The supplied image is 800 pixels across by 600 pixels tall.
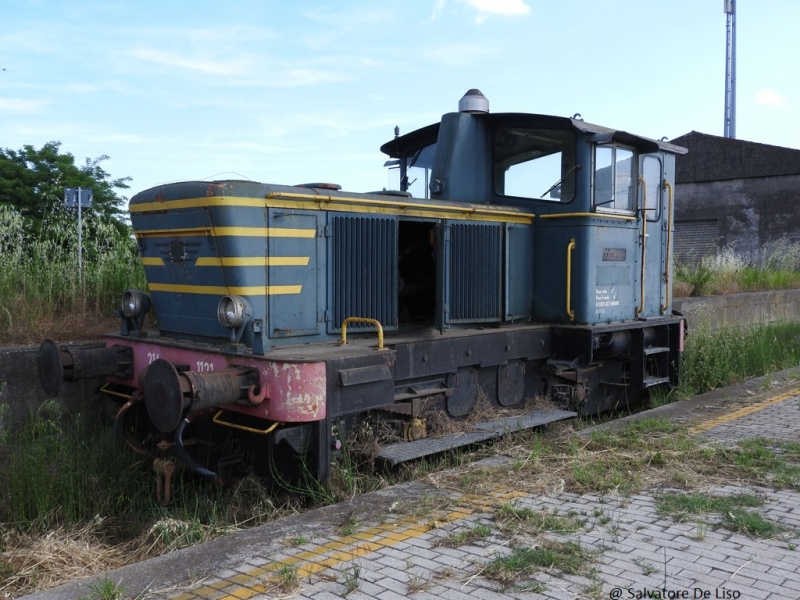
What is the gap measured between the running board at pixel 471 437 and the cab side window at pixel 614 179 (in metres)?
2.02

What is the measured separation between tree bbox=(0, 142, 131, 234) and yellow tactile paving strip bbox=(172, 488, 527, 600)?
33.2 ft

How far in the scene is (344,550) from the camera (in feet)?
11.4

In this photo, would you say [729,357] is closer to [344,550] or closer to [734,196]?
[344,550]

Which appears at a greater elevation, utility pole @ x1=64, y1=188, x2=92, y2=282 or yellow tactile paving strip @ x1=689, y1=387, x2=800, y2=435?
utility pole @ x1=64, y1=188, x2=92, y2=282

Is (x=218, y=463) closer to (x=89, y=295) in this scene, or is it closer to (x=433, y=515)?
(x=433, y=515)

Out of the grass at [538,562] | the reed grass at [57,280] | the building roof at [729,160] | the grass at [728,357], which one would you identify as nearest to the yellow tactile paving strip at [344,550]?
the grass at [538,562]

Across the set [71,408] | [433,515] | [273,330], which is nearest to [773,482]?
[433,515]

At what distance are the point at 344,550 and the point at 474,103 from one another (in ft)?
15.4

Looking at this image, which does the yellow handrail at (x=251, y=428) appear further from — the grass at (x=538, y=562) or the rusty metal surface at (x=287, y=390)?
the grass at (x=538, y=562)

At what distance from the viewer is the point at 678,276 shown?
534 inches

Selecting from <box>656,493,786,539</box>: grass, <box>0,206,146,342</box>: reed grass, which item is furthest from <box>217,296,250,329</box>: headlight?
<box>656,493,786,539</box>: grass

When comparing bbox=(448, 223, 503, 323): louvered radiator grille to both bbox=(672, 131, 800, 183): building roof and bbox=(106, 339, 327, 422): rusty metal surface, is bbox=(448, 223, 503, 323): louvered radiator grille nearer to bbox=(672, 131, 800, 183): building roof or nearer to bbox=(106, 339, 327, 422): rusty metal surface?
bbox=(106, 339, 327, 422): rusty metal surface

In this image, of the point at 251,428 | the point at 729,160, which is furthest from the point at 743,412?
the point at 729,160

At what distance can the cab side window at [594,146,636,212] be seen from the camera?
671cm
